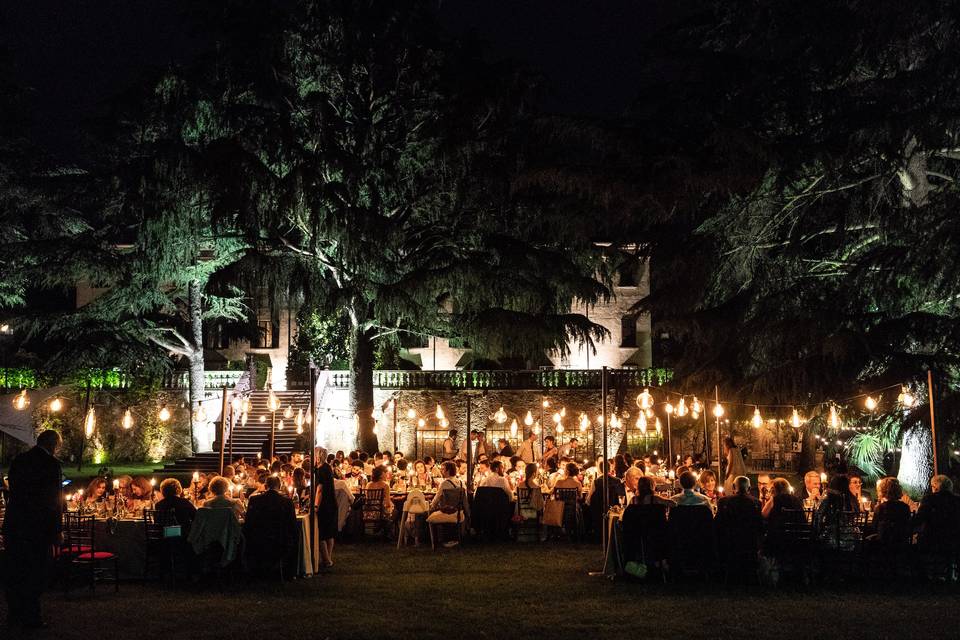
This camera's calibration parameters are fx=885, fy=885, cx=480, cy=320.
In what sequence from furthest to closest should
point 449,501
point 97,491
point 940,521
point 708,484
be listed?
1. point 449,501
2. point 708,484
3. point 97,491
4. point 940,521

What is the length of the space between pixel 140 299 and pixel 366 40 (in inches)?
411

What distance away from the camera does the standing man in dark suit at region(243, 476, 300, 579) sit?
10414 millimetres

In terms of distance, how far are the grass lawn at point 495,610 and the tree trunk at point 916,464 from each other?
21.1 feet

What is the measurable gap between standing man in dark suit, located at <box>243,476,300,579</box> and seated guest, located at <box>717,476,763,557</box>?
5040 millimetres

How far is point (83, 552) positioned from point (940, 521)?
9.66 m

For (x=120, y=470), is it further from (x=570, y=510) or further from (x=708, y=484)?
(x=708, y=484)

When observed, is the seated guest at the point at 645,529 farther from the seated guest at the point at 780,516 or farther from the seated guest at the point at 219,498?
the seated guest at the point at 219,498

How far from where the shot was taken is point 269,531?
10.4 metres

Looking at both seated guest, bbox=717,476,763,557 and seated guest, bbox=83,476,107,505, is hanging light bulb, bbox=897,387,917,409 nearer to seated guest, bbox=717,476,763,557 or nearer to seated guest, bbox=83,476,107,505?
seated guest, bbox=717,476,763,557

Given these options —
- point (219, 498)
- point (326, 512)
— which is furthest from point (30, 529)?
point (326, 512)

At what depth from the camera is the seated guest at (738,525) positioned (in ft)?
32.8

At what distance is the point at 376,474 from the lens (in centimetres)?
1405

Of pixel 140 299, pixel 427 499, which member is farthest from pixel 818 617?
pixel 140 299

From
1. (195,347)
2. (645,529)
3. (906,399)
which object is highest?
(195,347)
